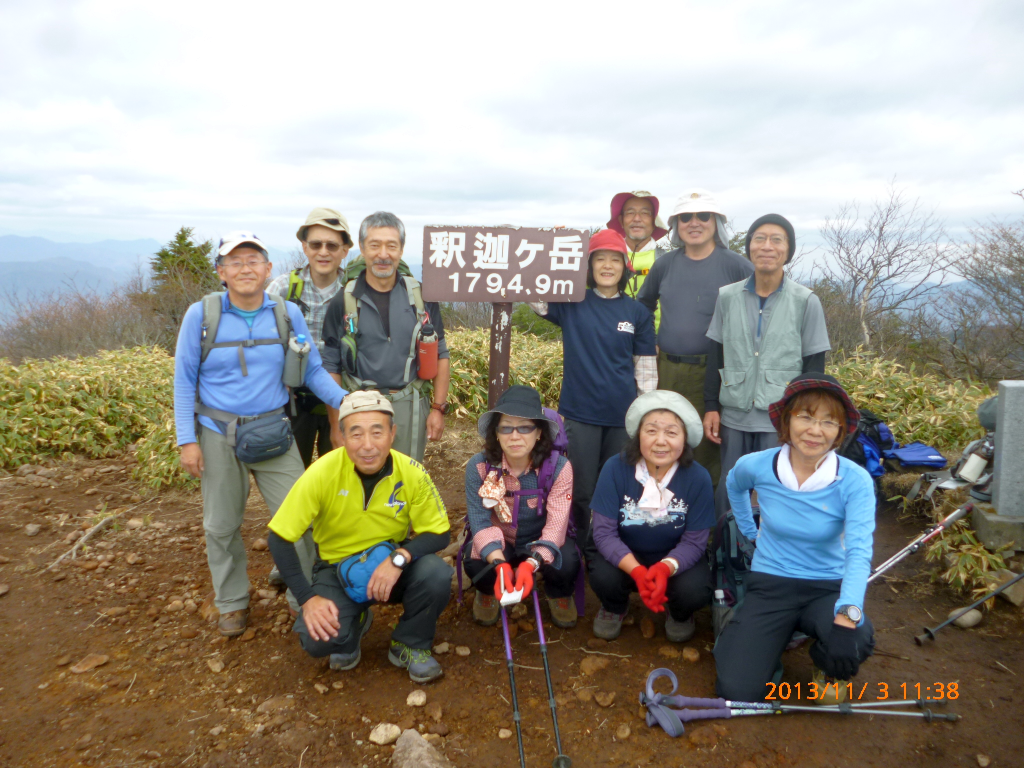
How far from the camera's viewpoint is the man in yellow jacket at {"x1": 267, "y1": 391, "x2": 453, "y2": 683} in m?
2.83

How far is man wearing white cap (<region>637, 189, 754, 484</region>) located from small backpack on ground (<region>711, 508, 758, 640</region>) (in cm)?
72

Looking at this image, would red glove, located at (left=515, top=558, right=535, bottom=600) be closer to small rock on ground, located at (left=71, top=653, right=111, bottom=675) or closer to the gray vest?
the gray vest

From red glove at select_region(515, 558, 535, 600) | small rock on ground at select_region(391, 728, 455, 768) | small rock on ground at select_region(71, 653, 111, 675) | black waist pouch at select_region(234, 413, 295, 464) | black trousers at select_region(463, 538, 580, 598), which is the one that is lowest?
small rock on ground at select_region(71, 653, 111, 675)

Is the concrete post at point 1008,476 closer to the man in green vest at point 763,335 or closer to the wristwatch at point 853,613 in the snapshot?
the man in green vest at point 763,335

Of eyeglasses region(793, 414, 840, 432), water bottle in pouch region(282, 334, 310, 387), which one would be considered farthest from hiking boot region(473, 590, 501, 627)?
eyeglasses region(793, 414, 840, 432)

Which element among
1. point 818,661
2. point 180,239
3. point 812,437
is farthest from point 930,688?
point 180,239

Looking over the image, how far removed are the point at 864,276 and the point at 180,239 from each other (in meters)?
18.2

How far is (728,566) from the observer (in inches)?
129

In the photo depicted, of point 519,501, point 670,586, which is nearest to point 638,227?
point 519,501

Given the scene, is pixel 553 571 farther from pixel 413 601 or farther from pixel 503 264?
pixel 503 264

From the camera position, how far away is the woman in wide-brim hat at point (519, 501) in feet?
10.7

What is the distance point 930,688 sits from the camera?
9.67 ft

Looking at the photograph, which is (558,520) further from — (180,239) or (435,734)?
(180,239)

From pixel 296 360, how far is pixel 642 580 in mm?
2087
